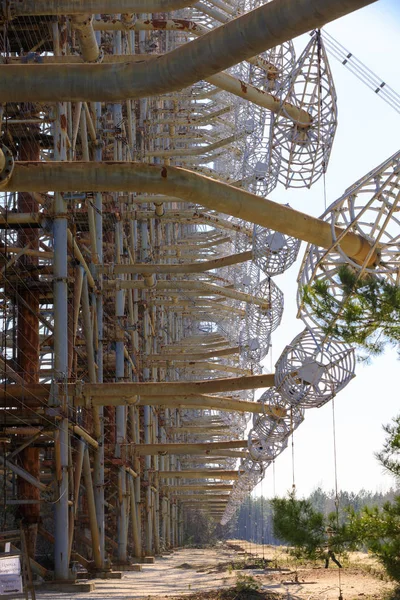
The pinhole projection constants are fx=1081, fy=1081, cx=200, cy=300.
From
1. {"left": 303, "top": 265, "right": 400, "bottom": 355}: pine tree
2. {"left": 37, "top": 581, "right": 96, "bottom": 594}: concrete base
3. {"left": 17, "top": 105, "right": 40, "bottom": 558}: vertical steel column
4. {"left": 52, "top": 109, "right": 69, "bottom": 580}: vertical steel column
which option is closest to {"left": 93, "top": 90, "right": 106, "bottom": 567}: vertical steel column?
{"left": 17, "top": 105, "right": 40, "bottom": 558}: vertical steel column

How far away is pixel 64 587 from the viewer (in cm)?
1630

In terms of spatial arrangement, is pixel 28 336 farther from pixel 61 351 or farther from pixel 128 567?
pixel 128 567

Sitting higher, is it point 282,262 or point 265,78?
point 265,78

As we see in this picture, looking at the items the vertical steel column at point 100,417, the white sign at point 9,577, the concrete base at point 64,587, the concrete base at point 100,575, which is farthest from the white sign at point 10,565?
the concrete base at point 100,575

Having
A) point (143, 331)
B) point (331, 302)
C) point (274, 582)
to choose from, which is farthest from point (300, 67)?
point (143, 331)

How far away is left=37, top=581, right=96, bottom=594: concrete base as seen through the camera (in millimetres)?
16281

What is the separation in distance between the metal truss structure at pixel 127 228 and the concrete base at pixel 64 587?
0.20 metres

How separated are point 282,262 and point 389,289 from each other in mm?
8505

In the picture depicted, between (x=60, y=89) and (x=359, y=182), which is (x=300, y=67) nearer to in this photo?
(x=359, y=182)

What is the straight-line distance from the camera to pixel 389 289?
1076 cm

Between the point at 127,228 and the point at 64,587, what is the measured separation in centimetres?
1510

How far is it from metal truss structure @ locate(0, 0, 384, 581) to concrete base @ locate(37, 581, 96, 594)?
200 mm

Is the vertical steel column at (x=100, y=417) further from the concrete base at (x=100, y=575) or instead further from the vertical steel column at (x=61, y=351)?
the vertical steel column at (x=61, y=351)

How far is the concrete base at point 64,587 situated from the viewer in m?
16.3
